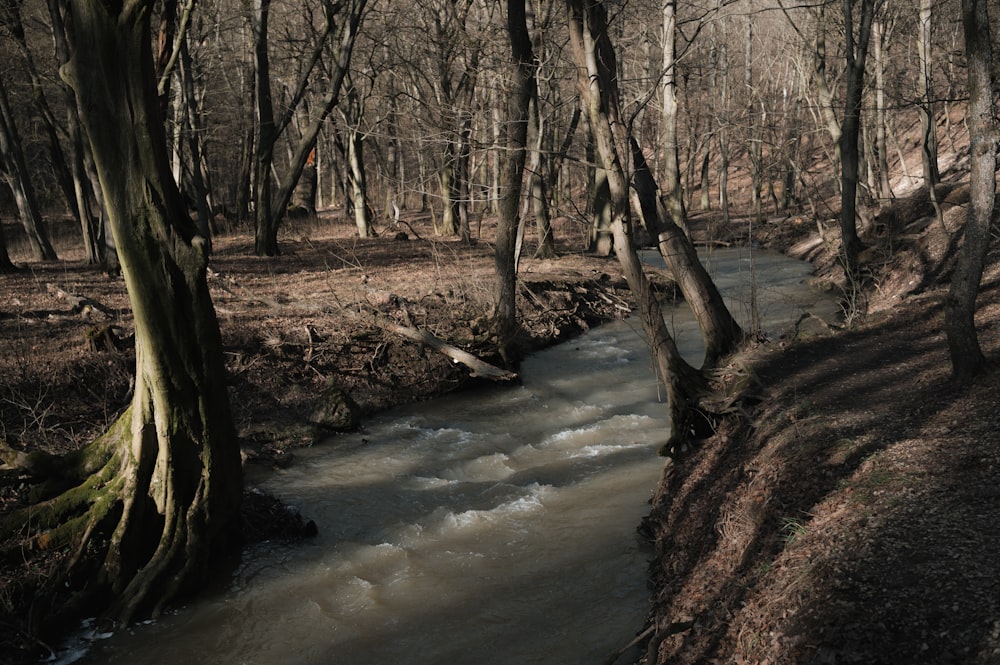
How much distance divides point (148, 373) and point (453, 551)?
3334mm

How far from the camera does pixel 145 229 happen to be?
6582mm

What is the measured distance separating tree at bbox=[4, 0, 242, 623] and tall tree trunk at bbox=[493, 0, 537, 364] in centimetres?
678

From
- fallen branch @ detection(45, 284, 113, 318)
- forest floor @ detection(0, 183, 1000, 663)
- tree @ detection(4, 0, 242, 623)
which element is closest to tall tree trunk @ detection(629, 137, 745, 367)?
forest floor @ detection(0, 183, 1000, 663)

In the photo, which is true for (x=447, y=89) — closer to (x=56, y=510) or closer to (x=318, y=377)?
(x=318, y=377)

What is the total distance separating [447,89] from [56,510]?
55.5 ft

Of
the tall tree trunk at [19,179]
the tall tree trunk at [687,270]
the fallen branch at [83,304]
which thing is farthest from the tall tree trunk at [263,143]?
the tall tree trunk at [687,270]

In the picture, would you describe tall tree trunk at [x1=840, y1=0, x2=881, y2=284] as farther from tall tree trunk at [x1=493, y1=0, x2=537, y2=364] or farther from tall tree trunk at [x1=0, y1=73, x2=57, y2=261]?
tall tree trunk at [x1=0, y1=73, x2=57, y2=261]

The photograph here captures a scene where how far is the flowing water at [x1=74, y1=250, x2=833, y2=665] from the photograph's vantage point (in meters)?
6.31

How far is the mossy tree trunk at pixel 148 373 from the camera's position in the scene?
6336 mm

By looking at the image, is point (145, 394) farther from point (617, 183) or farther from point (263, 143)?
point (263, 143)

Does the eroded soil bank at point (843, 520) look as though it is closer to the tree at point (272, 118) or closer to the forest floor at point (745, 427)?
the forest floor at point (745, 427)

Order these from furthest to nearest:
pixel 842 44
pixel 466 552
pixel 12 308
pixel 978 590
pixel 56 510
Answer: pixel 842 44 → pixel 12 308 → pixel 466 552 → pixel 56 510 → pixel 978 590

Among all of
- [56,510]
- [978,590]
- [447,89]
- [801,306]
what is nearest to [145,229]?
[56,510]

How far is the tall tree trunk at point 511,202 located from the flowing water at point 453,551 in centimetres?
178
